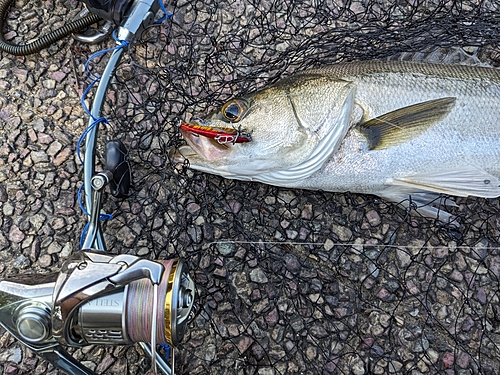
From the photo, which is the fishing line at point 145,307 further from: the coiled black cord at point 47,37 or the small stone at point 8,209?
the coiled black cord at point 47,37

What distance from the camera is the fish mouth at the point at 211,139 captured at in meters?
1.81

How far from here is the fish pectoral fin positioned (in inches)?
74.6

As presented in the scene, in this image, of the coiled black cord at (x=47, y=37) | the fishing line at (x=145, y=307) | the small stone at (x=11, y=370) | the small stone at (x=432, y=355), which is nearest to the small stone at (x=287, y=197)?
the fishing line at (x=145, y=307)

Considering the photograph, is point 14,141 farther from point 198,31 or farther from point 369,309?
point 369,309

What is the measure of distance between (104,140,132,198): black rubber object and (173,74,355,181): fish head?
333 mm

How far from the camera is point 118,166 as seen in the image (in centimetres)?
197

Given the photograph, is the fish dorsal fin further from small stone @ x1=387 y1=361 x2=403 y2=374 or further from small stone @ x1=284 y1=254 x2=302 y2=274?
small stone @ x1=387 y1=361 x2=403 y2=374

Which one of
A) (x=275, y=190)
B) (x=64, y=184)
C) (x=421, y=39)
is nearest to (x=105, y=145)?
(x=64, y=184)

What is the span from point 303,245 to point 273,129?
0.59 m

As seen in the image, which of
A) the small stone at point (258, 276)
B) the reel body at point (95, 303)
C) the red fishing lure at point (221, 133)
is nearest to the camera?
the reel body at point (95, 303)

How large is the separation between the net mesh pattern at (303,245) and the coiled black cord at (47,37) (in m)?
0.26

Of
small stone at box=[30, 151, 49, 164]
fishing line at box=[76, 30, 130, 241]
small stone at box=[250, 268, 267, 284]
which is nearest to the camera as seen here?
fishing line at box=[76, 30, 130, 241]

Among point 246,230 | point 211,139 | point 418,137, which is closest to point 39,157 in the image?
point 211,139

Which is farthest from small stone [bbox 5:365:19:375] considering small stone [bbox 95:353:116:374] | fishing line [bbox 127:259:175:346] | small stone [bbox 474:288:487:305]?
small stone [bbox 474:288:487:305]
